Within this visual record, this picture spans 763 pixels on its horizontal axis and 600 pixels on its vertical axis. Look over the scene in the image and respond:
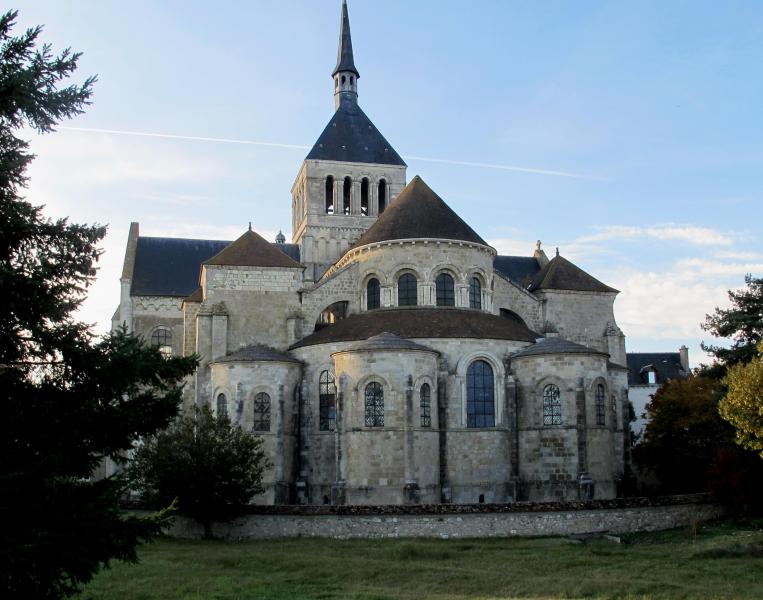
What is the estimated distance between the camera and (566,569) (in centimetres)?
2050

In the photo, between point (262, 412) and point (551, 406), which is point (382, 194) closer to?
point (262, 412)

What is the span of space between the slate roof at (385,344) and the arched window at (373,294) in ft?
17.4

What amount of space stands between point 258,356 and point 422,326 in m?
6.72

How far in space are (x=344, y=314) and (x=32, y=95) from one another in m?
27.9

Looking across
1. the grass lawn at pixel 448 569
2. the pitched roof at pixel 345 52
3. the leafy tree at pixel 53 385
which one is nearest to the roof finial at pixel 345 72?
the pitched roof at pixel 345 52

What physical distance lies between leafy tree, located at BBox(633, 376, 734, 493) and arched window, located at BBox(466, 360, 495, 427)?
950cm

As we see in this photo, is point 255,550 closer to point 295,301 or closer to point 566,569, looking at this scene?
point 566,569

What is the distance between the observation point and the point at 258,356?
35000 millimetres

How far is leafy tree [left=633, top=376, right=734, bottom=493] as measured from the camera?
37062 mm

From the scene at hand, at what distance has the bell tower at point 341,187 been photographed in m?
52.8

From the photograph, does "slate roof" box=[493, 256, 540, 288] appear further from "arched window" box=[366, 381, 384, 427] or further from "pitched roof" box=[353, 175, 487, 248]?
"arched window" box=[366, 381, 384, 427]

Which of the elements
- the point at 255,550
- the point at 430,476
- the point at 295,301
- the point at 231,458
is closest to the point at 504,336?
the point at 430,476

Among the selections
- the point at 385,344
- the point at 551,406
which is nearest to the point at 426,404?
the point at 385,344

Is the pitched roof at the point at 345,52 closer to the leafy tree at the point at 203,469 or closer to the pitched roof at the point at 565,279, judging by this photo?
the pitched roof at the point at 565,279
